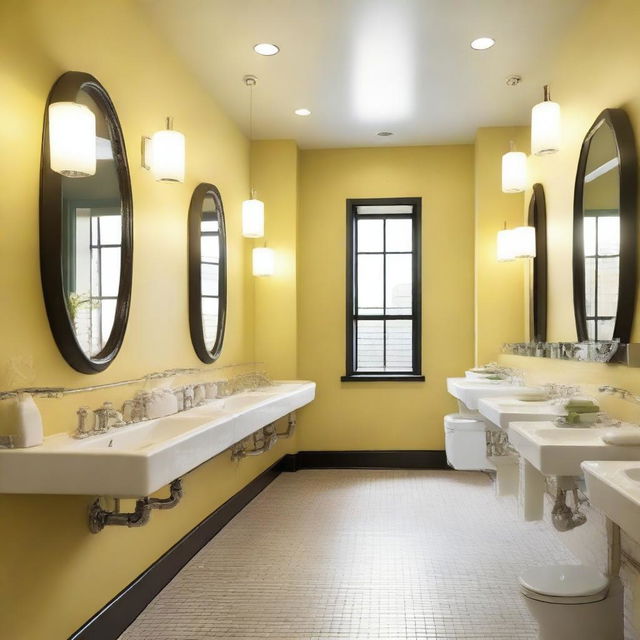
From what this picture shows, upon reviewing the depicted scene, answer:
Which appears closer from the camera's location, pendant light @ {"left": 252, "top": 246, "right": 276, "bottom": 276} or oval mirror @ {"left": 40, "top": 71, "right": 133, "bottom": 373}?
oval mirror @ {"left": 40, "top": 71, "right": 133, "bottom": 373}

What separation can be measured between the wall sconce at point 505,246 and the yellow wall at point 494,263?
302 mm

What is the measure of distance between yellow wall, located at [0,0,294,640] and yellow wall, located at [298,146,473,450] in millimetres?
1790

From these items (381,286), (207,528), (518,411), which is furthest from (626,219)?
(381,286)

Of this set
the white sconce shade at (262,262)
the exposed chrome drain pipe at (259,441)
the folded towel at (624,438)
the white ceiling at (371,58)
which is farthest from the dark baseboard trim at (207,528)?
the white ceiling at (371,58)

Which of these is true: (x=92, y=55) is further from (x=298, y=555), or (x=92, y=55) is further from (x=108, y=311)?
(x=298, y=555)

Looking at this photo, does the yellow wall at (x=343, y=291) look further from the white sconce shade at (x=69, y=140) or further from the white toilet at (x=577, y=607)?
the white sconce shade at (x=69, y=140)

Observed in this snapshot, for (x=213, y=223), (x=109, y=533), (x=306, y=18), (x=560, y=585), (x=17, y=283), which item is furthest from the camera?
(x=213, y=223)

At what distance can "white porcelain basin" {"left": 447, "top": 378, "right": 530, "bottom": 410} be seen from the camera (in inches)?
166

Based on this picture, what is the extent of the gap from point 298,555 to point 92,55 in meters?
2.75

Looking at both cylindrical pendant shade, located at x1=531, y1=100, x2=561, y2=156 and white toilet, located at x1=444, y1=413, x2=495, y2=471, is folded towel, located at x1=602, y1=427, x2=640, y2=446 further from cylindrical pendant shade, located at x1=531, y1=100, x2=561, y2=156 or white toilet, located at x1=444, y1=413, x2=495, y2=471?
white toilet, located at x1=444, y1=413, x2=495, y2=471

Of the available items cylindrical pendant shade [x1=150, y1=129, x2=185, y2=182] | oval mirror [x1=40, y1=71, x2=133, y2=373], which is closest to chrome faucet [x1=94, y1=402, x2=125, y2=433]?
oval mirror [x1=40, y1=71, x2=133, y2=373]

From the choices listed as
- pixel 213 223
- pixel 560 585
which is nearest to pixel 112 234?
pixel 213 223

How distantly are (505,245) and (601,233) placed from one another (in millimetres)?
1848

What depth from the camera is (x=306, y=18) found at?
3.59m
